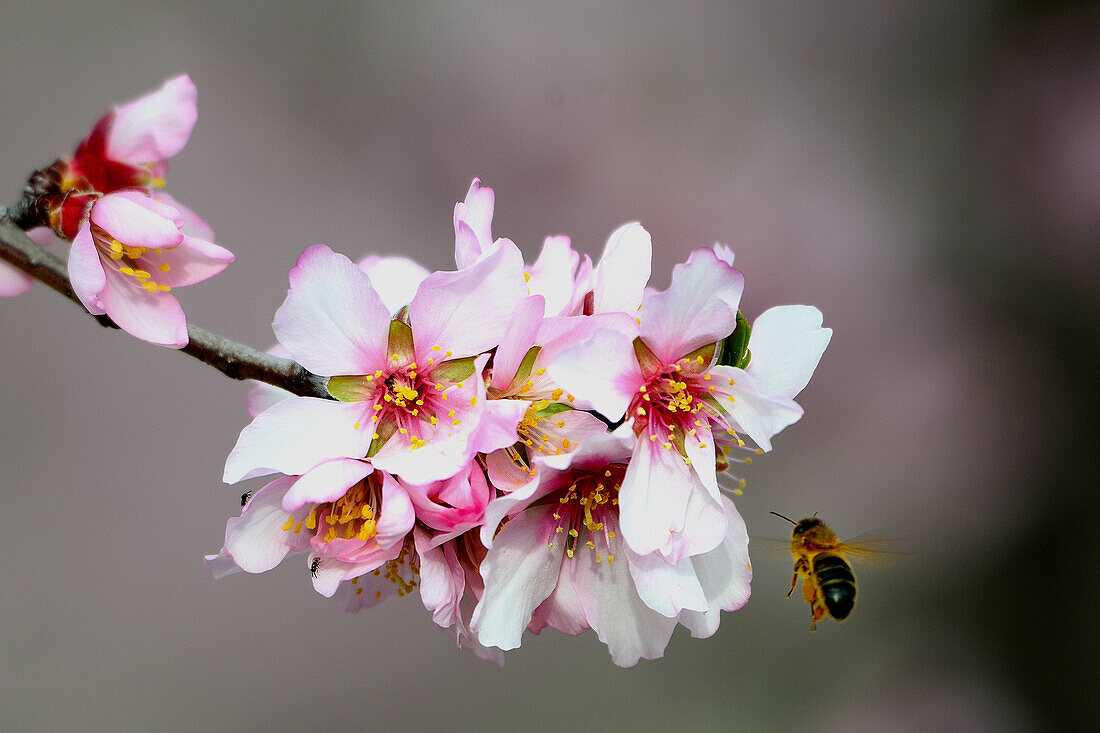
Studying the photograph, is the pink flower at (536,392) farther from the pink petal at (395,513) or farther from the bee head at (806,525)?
the bee head at (806,525)

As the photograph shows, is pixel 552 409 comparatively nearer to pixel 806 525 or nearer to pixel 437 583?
pixel 437 583

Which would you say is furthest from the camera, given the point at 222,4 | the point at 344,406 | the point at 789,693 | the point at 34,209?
the point at 789,693

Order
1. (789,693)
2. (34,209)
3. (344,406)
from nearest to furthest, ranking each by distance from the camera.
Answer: (344,406) → (34,209) → (789,693)

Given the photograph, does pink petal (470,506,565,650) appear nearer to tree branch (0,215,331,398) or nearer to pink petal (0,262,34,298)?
tree branch (0,215,331,398)

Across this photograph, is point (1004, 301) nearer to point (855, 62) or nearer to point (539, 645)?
point (855, 62)

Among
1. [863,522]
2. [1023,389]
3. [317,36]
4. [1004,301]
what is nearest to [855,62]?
[1004,301]

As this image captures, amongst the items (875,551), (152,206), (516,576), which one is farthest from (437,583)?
(875,551)
